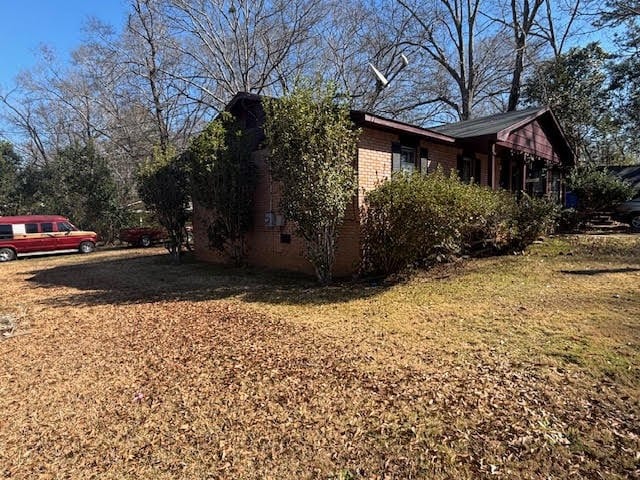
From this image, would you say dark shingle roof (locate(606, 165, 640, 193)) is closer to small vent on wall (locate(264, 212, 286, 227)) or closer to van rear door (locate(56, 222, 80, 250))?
small vent on wall (locate(264, 212, 286, 227))

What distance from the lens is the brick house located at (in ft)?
27.9

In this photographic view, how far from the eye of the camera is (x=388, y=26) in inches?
905

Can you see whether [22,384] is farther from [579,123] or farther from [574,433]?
[579,123]

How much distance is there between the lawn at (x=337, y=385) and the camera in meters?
2.61

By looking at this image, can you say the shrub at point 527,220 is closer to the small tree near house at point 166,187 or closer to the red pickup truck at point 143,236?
the small tree near house at point 166,187

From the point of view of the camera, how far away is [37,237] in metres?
16.5

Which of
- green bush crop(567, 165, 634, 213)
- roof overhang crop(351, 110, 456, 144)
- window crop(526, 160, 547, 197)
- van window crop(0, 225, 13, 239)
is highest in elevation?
roof overhang crop(351, 110, 456, 144)

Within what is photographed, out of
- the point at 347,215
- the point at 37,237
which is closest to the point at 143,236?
the point at 37,237

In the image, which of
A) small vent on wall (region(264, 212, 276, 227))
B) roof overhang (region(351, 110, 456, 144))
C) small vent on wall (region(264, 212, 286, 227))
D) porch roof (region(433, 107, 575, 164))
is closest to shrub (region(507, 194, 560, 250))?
porch roof (region(433, 107, 575, 164))

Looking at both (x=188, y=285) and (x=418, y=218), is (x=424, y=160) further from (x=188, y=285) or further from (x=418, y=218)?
(x=188, y=285)

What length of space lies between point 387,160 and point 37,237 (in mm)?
15802

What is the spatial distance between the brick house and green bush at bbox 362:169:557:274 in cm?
49

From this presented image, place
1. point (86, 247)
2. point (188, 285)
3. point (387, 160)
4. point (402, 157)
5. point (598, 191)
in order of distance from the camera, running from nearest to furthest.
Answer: point (188, 285) < point (387, 160) < point (402, 157) < point (598, 191) < point (86, 247)

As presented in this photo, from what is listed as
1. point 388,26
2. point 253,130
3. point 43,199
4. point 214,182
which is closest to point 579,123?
point 388,26
